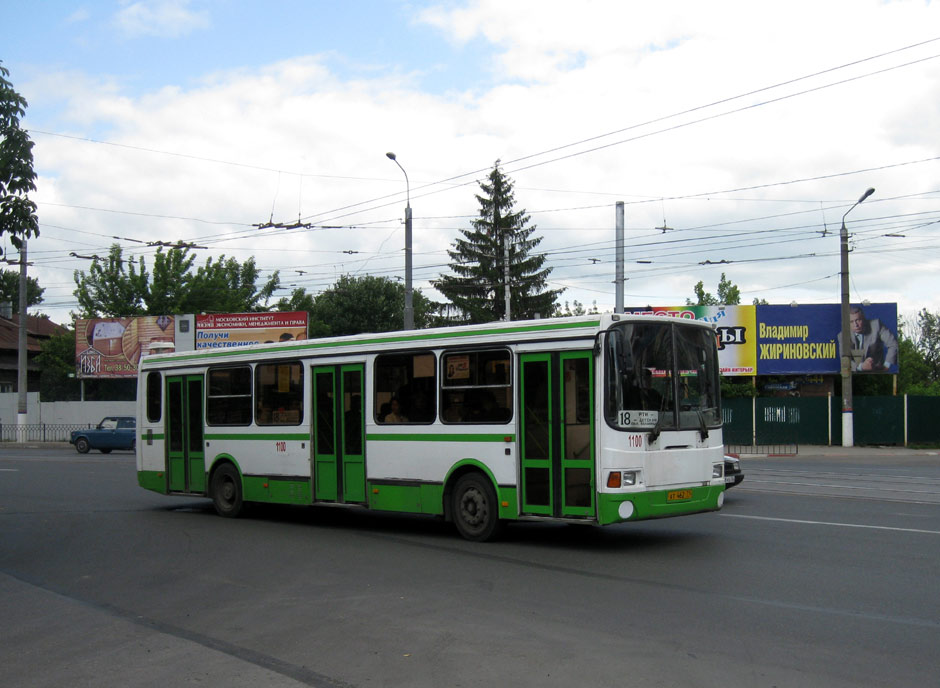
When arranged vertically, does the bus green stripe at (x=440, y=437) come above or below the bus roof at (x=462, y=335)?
below

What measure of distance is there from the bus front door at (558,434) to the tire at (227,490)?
19.7ft

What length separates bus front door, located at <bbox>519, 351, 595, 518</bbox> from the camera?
1068 centimetres

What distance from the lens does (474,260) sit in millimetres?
56844

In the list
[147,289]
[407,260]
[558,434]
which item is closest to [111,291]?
[147,289]

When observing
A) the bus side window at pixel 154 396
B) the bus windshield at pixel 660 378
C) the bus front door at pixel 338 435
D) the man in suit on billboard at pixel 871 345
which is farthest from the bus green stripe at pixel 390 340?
the man in suit on billboard at pixel 871 345

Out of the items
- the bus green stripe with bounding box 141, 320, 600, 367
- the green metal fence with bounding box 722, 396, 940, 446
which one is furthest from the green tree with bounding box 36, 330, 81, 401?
the bus green stripe with bounding box 141, 320, 600, 367

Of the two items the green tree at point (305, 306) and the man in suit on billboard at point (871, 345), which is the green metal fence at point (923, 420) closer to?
the man in suit on billboard at point (871, 345)

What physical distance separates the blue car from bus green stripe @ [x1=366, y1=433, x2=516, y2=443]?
28.2 metres

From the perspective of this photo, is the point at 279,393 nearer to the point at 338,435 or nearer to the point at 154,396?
the point at 338,435

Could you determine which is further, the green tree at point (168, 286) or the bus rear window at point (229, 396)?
the green tree at point (168, 286)

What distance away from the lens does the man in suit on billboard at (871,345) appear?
37.6 m

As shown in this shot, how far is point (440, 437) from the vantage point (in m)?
12.1

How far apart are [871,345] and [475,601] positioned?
3367 cm

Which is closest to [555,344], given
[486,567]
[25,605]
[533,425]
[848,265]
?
[533,425]
